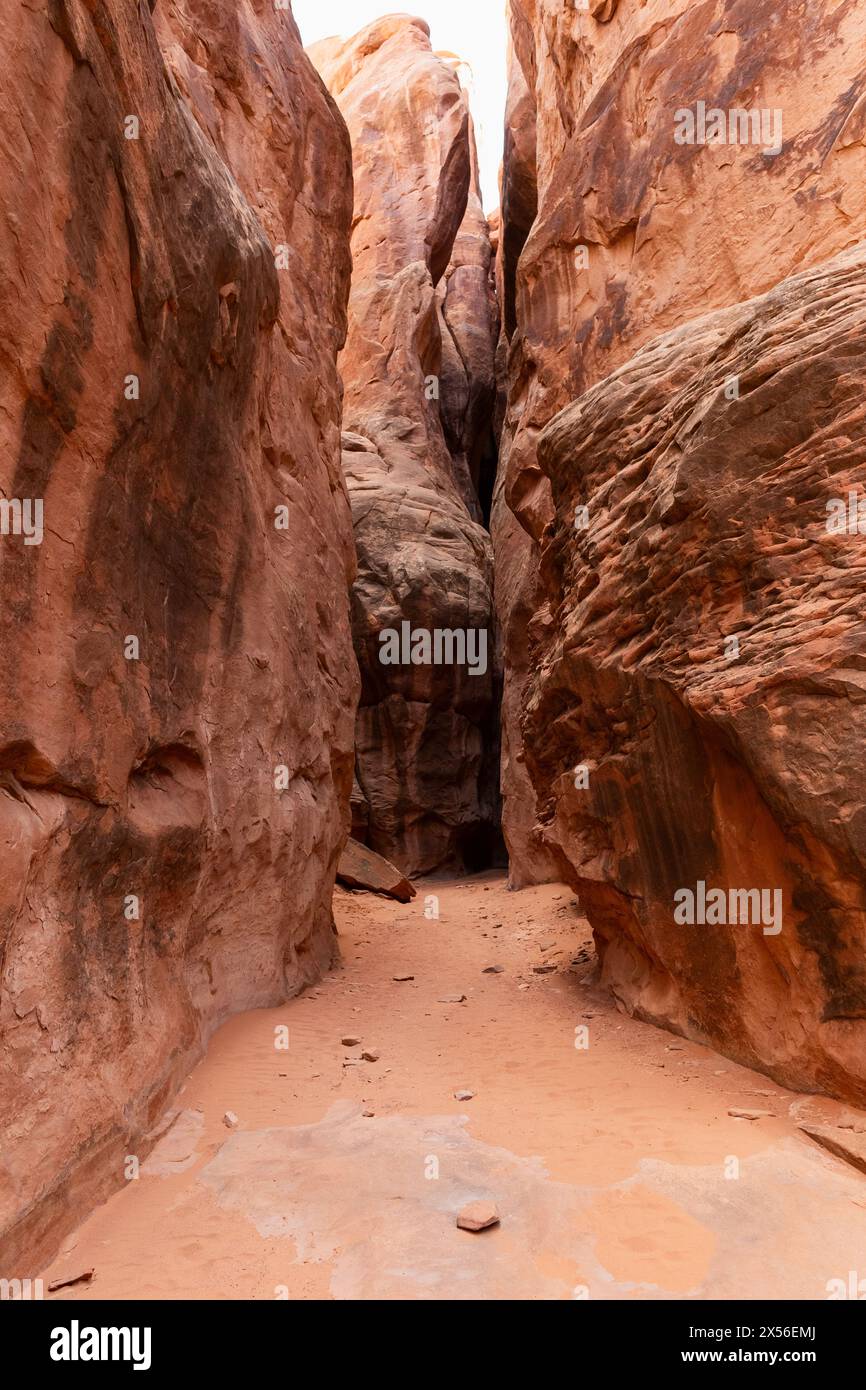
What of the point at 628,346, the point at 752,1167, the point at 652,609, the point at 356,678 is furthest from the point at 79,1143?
the point at 628,346

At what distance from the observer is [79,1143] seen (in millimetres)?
4887

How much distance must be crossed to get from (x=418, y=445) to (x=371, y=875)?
46.6ft

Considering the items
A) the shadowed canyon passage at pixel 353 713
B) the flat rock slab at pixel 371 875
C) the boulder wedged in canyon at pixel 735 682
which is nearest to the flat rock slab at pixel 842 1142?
the shadowed canyon passage at pixel 353 713

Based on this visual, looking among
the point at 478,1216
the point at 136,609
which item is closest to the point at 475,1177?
the point at 478,1216

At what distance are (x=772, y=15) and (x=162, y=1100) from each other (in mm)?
14123

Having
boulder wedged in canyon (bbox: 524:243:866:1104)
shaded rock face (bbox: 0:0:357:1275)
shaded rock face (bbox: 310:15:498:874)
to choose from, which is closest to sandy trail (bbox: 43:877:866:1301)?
shaded rock face (bbox: 0:0:357:1275)

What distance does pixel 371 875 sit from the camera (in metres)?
16.8

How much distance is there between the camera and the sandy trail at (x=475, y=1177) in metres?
4.24

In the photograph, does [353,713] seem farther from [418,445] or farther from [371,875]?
[418,445]

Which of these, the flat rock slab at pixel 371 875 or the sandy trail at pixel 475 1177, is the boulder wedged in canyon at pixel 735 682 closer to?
the sandy trail at pixel 475 1177

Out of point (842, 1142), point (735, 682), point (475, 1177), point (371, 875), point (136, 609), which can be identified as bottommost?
point (371, 875)

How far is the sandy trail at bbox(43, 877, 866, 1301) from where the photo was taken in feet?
13.9

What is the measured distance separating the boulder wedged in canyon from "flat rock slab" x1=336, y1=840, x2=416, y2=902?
26.2 ft

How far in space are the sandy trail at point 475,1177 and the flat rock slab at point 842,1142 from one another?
10cm
